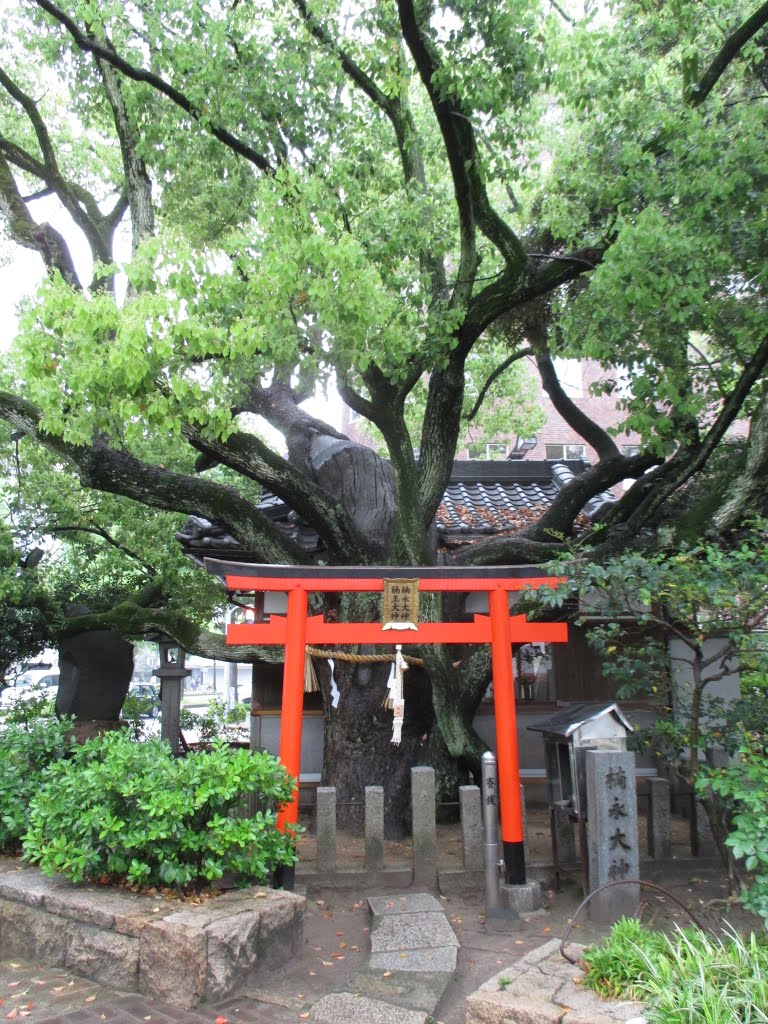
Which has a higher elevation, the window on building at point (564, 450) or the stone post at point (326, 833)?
A: the window on building at point (564, 450)

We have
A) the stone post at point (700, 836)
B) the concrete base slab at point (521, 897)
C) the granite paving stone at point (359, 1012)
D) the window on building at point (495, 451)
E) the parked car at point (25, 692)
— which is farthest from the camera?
the window on building at point (495, 451)

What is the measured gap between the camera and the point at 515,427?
1655 centimetres

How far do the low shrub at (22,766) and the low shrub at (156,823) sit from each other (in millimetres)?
508

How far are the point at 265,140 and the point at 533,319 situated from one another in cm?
445

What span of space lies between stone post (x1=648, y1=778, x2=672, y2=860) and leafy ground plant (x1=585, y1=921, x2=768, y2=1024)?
3590 mm

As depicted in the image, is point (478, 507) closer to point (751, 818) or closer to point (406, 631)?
point (406, 631)

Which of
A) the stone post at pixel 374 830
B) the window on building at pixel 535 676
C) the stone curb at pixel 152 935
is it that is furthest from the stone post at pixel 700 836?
the stone curb at pixel 152 935

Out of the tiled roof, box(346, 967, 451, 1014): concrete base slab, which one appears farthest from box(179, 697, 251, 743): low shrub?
box(346, 967, 451, 1014): concrete base slab

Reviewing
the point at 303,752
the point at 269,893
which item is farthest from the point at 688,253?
the point at 303,752

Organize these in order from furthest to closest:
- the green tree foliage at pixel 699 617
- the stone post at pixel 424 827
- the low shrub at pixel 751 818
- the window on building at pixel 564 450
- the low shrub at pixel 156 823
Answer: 1. the window on building at pixel 564 450
2. the stone post at pixel 424 827
3. the green tree foliage at pixel 699 617
4. the low shrub at pixel 156 823
5. the low shrub at pixel 751 818

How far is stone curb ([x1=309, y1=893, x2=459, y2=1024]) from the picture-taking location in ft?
15.4

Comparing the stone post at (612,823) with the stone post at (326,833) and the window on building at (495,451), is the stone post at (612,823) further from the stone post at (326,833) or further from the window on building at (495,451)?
the window on building at (495,451)

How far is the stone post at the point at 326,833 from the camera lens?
7129 mm

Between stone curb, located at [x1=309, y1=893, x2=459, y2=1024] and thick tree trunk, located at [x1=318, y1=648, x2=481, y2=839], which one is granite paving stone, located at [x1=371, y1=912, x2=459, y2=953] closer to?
stone curb, located at [x1=309, y1=893, x2=459, y2=1024]
